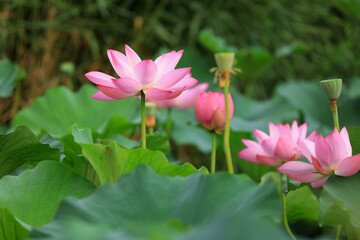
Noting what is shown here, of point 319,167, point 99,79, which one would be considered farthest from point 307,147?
point 99,79

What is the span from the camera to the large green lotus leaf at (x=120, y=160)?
66cm

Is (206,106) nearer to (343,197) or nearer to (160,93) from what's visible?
(160,93)

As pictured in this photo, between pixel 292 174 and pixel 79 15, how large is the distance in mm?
2276

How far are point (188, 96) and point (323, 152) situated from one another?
0.76 meters

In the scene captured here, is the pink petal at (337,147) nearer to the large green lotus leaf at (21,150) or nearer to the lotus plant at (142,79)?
the lotus plant at (142,79)

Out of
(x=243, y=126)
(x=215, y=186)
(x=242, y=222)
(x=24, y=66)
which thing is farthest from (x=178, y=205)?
(x=24, y=66)

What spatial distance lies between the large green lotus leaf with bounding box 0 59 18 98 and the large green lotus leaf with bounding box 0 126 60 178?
626 mm

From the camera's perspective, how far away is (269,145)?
75 cm

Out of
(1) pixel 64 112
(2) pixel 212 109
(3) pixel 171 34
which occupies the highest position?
(2) pixel 212 109

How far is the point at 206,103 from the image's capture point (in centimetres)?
81

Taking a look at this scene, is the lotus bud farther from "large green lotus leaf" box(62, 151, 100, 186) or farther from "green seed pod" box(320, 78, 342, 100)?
"green seed pod" box(320, 78, 342, 100)

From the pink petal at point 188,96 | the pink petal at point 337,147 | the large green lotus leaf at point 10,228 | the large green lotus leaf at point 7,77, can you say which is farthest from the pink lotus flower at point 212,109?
the large green lotus leaf at point 7,77

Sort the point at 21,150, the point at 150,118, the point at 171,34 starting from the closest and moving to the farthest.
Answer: the point at 21,150 → the point at 150,118 → the point at 171,34

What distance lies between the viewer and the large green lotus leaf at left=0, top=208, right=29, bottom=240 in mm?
546
